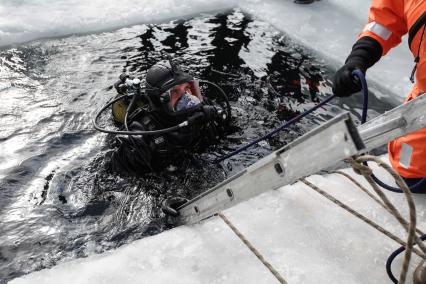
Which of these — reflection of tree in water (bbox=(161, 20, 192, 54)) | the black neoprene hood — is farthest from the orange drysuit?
reflection of tree in water (bbox=(161, 20, 192, 54))

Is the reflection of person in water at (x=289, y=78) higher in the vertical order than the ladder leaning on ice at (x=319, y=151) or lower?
lower

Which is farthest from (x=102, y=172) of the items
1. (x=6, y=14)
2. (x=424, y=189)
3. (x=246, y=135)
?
(x=6, y=14)

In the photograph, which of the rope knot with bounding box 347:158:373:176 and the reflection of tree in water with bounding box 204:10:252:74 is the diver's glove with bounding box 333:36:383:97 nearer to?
the rope knot with bounding box 347:158:373:176

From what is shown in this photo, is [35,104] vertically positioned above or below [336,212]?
below

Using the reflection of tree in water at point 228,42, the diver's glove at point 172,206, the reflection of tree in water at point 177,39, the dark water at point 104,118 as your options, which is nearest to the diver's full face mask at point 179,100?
the dark water at point 104,118

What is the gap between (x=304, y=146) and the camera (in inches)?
48.9

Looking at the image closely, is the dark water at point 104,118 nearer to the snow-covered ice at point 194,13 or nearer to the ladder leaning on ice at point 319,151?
the snow-covered ice at point 194,13

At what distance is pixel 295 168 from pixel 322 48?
5054mm

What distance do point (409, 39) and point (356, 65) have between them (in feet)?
1.07

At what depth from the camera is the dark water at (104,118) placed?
327 cm

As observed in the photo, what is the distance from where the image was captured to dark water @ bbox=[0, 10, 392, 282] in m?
3.27

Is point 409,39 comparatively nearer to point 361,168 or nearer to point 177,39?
point 361,168

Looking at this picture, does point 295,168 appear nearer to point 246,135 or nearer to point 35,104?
point 246,135

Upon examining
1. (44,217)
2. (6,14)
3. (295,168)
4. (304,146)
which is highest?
(304,146)
